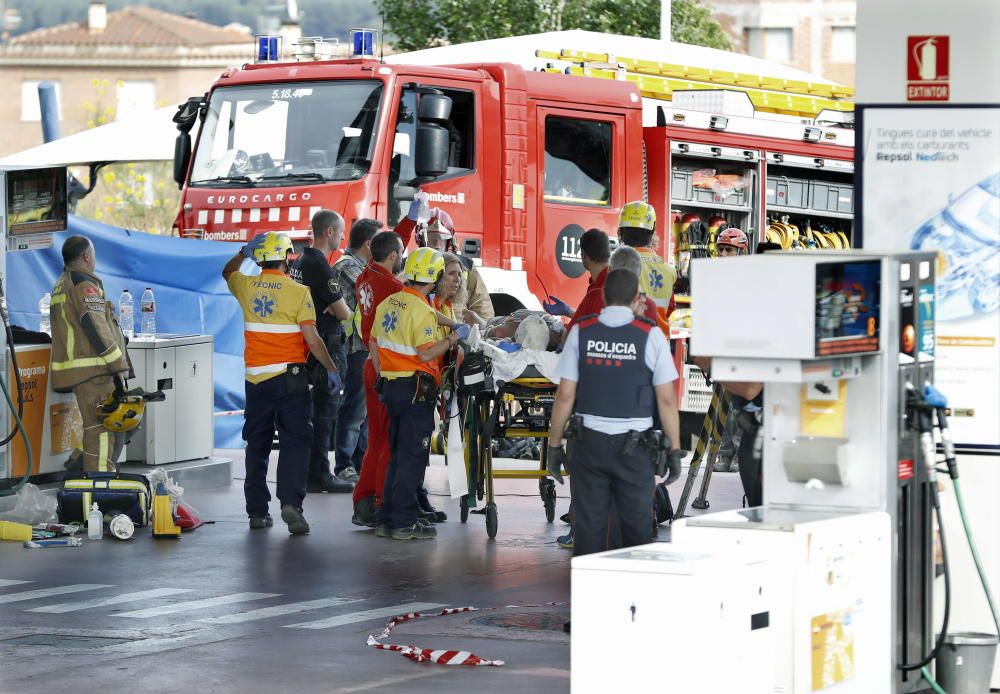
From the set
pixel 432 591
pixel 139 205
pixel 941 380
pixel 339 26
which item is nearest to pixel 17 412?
pixel 432 591

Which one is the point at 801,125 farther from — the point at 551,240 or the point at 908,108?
the point at 908,108

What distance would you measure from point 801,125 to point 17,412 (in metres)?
9.29

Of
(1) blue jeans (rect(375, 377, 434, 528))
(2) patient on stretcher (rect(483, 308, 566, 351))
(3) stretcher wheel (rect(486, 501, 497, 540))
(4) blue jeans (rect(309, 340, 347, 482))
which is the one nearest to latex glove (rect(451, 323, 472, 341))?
(2) patient on stretcher (rect(483, 308, 566, 351))

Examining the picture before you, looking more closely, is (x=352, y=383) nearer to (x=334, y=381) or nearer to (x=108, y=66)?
(x=334, y=381)

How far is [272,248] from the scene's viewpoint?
39.8ft

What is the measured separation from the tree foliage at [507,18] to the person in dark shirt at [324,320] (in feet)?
58.2

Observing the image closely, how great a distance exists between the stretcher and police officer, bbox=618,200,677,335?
0.87 m

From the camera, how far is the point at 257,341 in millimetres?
12242

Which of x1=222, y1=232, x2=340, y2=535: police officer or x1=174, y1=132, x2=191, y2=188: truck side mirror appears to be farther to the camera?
x1=174, y1=132, x2=191, y2=188: truck side mirror

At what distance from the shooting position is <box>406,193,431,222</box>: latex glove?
1518cm

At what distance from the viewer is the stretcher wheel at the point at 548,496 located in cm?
1300

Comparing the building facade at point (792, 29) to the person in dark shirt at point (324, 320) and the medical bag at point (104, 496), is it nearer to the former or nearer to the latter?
the person in dark shirt at point (324, 320)

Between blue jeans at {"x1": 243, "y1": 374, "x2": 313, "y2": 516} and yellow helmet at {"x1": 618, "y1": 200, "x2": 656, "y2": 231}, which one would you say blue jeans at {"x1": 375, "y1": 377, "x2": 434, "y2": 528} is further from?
yellow helmet at {"x1": 618, "y1": 200, "x2": 656, "y2": 231}

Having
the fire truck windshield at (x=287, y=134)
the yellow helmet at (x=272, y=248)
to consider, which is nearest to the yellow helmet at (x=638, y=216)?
the yellow helmet at (x=272, y=248)
